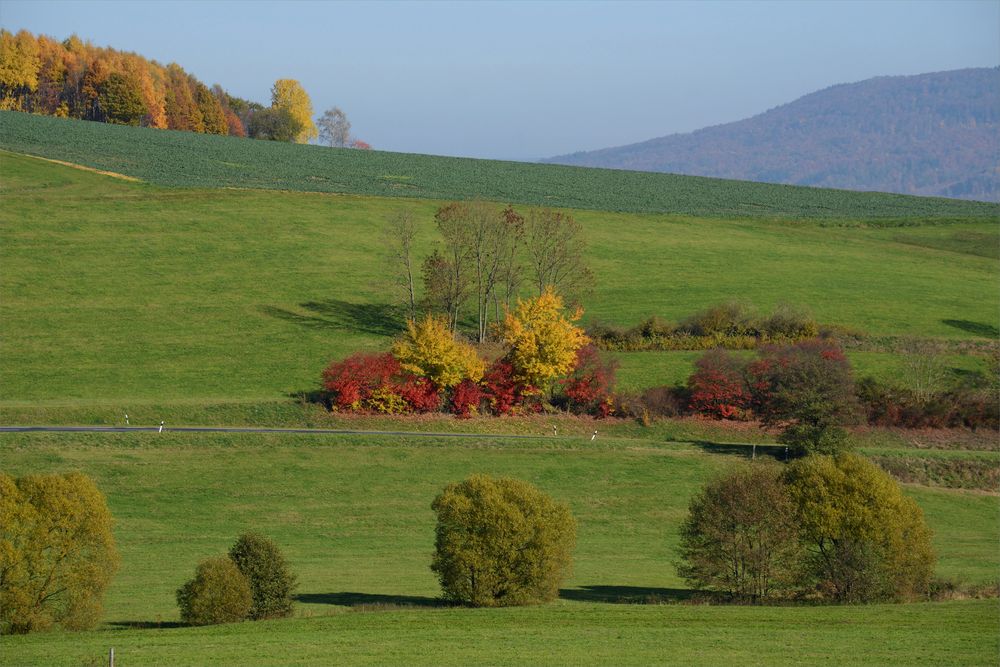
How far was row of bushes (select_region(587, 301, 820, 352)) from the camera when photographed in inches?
3187

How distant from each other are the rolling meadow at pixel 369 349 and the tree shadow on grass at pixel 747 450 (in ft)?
0.97

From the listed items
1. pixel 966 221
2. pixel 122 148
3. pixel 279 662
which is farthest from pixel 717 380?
pixel 122 148

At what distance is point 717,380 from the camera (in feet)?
226

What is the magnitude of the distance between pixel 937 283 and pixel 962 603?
222 ft

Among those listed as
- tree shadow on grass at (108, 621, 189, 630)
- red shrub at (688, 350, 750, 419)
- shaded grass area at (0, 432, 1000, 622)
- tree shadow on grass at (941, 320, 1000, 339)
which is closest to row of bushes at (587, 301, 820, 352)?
red shrub at (688, 350, 750, 419)

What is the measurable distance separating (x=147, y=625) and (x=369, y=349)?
4623cm

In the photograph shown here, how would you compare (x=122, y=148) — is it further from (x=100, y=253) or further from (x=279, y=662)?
(x=279, y=662)

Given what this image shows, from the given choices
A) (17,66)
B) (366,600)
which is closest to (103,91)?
(17,66)

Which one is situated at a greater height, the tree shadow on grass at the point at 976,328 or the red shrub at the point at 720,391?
the tree shadow on grass at the point at 976,328

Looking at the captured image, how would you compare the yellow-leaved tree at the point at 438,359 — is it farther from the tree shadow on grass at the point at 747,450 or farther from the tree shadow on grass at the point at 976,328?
the tree shadow on grass at the point at 976,328

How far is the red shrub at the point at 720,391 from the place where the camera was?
2702 inches

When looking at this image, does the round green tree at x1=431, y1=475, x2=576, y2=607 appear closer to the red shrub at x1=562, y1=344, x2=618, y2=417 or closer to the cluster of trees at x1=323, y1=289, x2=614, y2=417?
the cluster of trees at x1=323, y1=289, x2=614, y2=417

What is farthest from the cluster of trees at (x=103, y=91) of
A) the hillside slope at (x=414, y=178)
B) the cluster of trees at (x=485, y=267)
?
the cluster of trees at (x=485, y=267)

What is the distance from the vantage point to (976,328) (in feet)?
285
